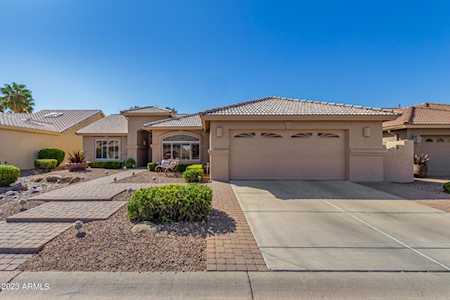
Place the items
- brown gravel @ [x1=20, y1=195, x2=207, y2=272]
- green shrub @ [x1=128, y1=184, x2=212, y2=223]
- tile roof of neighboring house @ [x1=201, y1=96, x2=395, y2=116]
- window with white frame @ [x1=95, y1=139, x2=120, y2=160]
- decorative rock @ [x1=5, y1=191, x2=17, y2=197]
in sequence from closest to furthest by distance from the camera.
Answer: brown gravel @ [x1=20, y1=195, x2=207, y2=272] → green shrub @ [x1=128, y1=184, x2=212, y2=223] → decorative rock @ [x1=5, y1=191, x2=17, y2=197] → tile roof of neighboring house @ [x1=201, y1=96, x2=395, y2=116] → window with white frame @ [x1=95, y1=139, x2=120, y2=160]

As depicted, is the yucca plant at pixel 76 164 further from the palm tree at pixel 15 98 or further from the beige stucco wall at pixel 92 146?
the palm tree at pixel 15 98

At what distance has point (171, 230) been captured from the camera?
5055 mm

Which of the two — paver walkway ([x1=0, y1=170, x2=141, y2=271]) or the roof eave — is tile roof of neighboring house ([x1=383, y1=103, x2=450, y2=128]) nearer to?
the roof eave

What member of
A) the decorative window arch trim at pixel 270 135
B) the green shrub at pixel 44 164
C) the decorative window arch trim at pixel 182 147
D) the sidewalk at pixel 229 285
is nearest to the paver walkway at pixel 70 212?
the sidewalk at pixel 229 285

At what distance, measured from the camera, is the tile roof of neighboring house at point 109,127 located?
70.1 feet

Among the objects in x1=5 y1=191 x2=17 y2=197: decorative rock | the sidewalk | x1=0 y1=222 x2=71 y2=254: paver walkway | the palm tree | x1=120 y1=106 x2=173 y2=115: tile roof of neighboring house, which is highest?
the palm tree

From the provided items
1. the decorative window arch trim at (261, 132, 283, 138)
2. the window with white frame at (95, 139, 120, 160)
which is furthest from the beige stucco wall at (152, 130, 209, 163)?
the decorative window arch trim at (261, 132, 283, 138)

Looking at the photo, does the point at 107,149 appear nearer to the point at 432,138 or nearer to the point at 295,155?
the point at 295,155

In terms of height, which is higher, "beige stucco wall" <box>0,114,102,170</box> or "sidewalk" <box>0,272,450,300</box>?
"beige stucco wall" <box>0,114,102,170</box>

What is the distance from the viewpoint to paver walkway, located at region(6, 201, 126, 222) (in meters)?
5.78

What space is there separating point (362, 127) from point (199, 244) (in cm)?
1102

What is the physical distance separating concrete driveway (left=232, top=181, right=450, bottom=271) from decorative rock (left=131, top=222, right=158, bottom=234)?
2.26 metres

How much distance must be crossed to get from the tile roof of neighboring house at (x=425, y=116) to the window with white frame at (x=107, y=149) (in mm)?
22695

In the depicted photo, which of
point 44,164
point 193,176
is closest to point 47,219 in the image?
point 193,176
